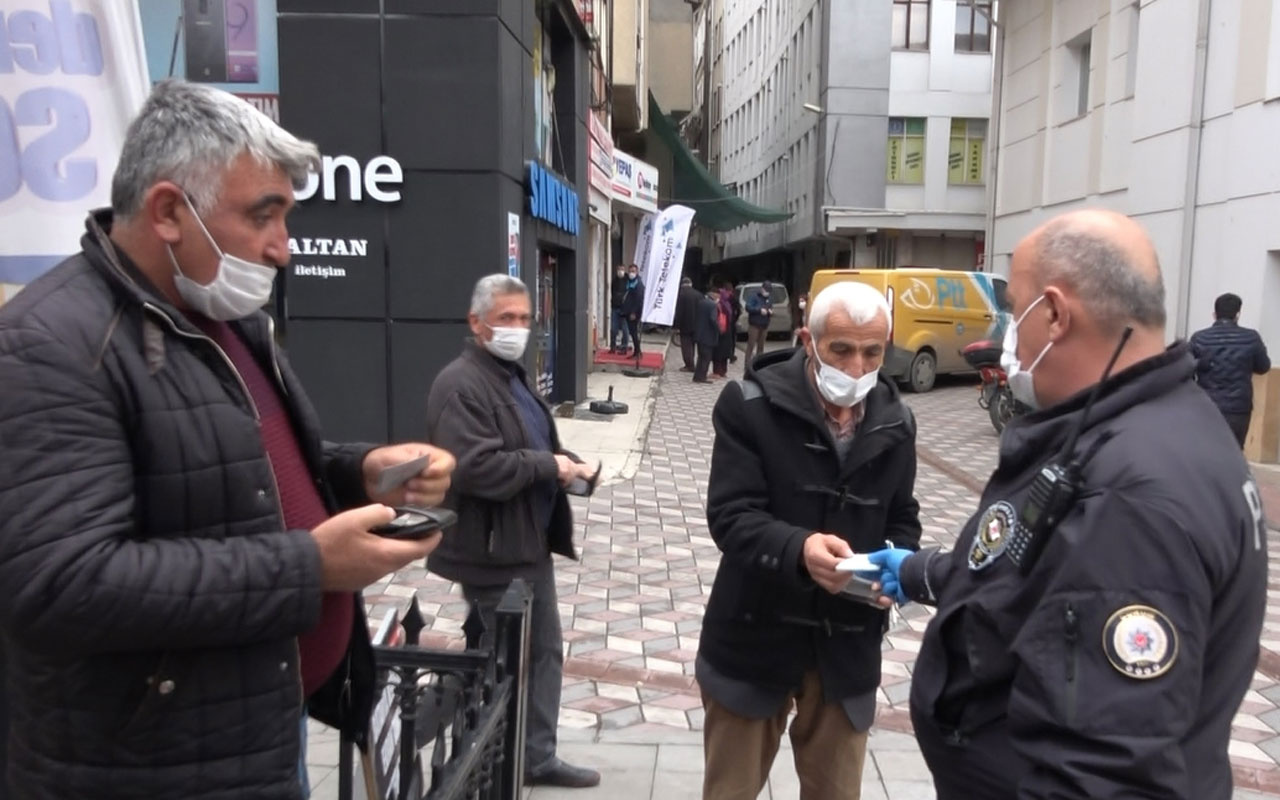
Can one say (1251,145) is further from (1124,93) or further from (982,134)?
(982,134)

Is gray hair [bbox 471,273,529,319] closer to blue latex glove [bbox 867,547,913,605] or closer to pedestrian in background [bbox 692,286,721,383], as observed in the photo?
blue latex glove [bbox 867,547,913,605]

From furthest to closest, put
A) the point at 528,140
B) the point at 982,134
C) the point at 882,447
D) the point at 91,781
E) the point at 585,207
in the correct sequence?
the point at 982,134 → the point at 585,207 → the point at 528,140 → the point at 882,447 → the point at 91,781

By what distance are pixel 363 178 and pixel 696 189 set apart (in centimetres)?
2167

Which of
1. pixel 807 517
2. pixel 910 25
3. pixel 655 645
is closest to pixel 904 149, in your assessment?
pixel 910 25

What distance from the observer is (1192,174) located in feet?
43.3

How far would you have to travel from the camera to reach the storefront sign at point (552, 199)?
401 inches

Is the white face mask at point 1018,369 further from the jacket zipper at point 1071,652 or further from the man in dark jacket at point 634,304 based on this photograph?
the man in dark jacket at point 634,304

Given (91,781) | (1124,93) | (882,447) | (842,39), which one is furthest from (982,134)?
(91,781)

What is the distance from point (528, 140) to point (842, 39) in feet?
73.5

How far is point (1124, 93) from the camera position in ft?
51.8

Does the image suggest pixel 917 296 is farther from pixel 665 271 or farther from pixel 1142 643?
pixel 1142 643

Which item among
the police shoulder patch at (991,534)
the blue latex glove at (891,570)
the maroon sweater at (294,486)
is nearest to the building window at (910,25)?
the blue latex glove at (891,570)

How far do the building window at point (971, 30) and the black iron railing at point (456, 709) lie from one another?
2980 cm

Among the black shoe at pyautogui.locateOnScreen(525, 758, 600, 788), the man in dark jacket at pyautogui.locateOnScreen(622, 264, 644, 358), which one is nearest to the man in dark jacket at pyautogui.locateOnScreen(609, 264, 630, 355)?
the man in dark jacket at pyautogui.locateOnScreen(622, 264, 644, 358)
